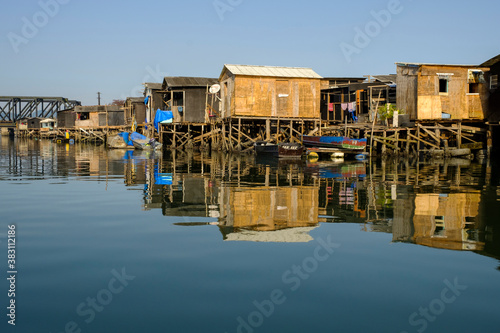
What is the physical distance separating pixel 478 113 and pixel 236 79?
1554 centimetres

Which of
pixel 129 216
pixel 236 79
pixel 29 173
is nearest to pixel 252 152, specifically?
pixel 236 79

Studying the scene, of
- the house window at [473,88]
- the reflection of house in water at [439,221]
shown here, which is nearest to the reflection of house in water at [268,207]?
the reflection of house in water at [439,221]

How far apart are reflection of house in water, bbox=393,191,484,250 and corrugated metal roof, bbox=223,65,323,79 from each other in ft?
74.7

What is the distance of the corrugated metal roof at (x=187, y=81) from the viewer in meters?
43.3

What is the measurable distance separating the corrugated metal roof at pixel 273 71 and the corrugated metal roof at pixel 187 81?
29.3 feet

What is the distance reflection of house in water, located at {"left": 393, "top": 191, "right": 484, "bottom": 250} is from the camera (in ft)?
23.6

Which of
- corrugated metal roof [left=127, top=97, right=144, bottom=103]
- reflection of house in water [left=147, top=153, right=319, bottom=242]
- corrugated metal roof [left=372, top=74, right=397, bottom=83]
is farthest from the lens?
corrugated metal roof [left=127, top=97, right=144, bottom=103]

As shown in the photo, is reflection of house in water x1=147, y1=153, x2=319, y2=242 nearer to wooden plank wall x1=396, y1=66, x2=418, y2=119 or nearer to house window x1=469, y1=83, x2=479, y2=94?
wooden plank wall x1=396, y1=66, x2=418, y2=119

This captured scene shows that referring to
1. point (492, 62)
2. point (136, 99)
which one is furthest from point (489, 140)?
point (136, 99)

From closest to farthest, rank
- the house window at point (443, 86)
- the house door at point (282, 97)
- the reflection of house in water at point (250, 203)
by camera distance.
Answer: the reflection of house in water at point (250, 203) < the house window at point (443, 86) < the house door at point (282, 97)

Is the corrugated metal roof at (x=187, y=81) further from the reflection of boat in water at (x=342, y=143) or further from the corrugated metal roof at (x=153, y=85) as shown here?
→ the reflection of boat in water at (x=342, y=143)

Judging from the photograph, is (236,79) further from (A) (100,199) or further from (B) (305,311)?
(B) (305,311)

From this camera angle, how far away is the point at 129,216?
365 inches

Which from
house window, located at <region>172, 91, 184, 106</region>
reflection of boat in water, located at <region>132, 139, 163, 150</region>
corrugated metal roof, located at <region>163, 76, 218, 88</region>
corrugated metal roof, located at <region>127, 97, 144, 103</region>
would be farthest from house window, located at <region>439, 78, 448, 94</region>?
corrugated metal roof, located at <region>127, 97, 144, 103</region>
